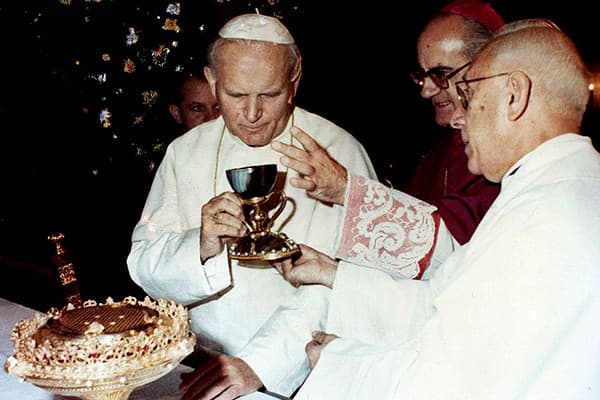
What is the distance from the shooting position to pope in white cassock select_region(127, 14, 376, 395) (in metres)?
2.34

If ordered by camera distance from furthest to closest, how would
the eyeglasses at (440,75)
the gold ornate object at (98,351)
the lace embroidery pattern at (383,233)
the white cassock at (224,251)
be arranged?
the eyeglasses at (440,75)
the white cassock at (224,251)
the lace embroidery pattern at (383,233)
the gold ornate object at (98,351)

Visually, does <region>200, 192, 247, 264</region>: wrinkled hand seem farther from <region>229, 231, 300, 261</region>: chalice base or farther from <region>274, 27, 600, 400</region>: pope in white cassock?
<region>274, 27, 600, 400</region>: pope in white cassock

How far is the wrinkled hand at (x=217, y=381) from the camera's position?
5.76ft

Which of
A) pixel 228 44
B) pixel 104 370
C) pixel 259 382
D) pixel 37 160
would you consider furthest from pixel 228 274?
pixel 37 160

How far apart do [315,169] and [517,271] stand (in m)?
0.98

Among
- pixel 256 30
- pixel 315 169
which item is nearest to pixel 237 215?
pixel 315 169

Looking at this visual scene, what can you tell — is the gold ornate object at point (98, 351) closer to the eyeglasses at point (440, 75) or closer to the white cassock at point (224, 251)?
the white cassock at point (224, 251)

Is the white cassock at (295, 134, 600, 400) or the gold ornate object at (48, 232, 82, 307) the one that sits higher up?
the white cassock at (295, 134, 600, 400)

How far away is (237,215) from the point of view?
2211 millimetres

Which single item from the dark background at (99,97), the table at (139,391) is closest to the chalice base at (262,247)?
the table at (139,391)

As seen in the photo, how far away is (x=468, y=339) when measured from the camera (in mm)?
1426

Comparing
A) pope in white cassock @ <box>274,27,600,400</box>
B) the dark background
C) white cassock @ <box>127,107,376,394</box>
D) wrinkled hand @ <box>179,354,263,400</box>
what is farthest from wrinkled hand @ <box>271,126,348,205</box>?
the dark background

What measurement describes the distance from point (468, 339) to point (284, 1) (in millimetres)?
5398

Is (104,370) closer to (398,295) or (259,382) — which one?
(259,382)
